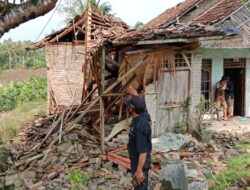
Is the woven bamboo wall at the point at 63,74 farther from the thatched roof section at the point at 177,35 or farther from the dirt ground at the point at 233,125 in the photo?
the thatched roof section at the point at 177,35

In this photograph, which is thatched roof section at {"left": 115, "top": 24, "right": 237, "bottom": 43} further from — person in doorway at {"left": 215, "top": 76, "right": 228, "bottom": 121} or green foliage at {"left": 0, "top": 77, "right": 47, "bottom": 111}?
green foliage at {"left": 0, "top": 77, "right": 47, "bottom": 111}

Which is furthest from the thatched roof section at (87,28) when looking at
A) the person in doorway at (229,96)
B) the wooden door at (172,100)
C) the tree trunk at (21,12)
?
the tree trunk at (21,12)

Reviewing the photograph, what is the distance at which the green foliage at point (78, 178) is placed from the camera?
27.3ft

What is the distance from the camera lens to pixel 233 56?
15.1 metres

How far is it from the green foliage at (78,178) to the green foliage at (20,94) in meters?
18.9

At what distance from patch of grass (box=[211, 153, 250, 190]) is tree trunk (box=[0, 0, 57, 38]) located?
5.22 metres

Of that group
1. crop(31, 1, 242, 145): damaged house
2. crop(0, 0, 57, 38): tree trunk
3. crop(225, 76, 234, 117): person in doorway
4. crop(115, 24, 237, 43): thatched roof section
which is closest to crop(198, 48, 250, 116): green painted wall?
crop(225, 76, 234, 117): person in doorway

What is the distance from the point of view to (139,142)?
217 inches

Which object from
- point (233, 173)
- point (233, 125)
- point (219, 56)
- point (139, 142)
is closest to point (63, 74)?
point (219, 56)

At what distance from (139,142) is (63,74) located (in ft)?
39.8

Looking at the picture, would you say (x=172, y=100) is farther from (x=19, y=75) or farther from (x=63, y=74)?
(x=19, y=75)

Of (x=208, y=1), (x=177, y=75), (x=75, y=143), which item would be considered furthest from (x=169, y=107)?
(x=208, y=1)

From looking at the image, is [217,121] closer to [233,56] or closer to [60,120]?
[233,56]

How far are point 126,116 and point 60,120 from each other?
2166 mm
